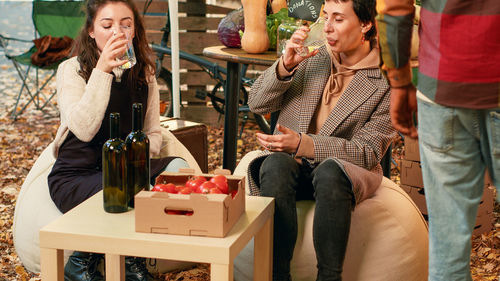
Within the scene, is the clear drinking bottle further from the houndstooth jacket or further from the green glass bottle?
the green glass bottle

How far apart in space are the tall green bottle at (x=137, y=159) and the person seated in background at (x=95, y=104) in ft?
1.36

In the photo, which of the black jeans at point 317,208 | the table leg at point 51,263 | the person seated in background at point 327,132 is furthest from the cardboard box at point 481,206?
the table leg at point 51,263

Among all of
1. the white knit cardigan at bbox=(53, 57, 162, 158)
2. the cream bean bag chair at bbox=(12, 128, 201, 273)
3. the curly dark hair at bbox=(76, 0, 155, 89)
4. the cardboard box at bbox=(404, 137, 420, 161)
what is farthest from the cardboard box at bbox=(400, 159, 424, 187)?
the cream bean bag chair at bbox=(12, 128, 201, 273)

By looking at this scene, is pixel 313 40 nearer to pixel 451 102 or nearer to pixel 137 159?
pixel 137 159

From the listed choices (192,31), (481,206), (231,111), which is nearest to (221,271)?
(231,111)

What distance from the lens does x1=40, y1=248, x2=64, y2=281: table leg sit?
2.10 metres

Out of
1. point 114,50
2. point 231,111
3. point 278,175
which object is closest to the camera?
point 278,175

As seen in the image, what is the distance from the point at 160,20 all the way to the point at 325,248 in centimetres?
421

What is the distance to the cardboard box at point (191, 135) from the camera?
3607 mm

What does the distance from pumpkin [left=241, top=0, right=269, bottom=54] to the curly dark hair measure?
47 cm

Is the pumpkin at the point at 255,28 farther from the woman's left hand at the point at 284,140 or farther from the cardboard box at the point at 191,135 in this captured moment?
the woman's left hand at the point at 284,140

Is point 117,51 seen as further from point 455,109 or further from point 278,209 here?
point 455,109

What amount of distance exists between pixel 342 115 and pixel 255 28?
0.80 meters

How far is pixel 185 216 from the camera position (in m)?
2.00
